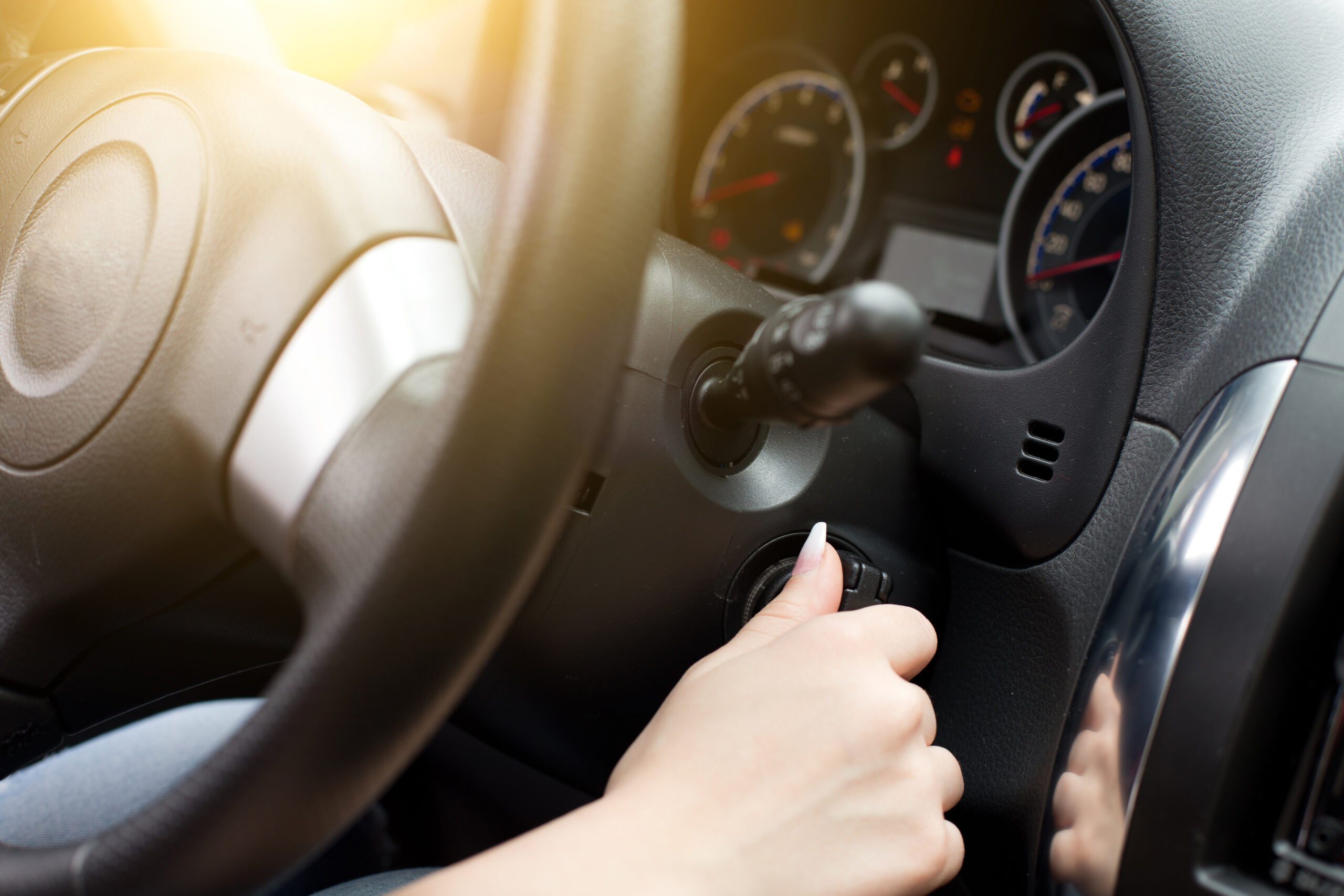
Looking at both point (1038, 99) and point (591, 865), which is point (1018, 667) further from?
point (1038, 99)

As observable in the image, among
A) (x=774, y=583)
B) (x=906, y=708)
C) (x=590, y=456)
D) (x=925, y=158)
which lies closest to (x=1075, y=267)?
(x=925, y=158)

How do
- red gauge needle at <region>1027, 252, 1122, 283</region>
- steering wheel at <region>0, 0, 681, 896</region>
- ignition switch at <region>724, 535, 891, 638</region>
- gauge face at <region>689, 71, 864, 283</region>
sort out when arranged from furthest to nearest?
gauge face at <region>689, 71, 864, 283</region> → red gauge needle at <region>1027, 252, 1122, 283</region> → ignition switch at <region>724, 535, 891, 638</region> → steering wheel at <region>0, 0, 681, 896</region>

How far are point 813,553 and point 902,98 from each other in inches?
31.4

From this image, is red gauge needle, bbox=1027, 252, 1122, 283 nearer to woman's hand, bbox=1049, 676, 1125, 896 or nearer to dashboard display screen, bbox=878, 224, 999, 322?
dashboard display screen, bbox=878, 224, 999, 322

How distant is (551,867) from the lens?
1.51ft

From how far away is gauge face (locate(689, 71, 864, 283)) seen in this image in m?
1.26

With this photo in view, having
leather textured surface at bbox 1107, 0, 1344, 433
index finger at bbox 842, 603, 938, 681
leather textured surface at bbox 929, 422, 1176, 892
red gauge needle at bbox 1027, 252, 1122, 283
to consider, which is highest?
leather textured surface at bbox 1107, 0, 1344, 433

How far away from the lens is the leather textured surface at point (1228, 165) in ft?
2.05

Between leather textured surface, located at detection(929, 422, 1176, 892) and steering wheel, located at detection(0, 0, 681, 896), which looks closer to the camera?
steering wheel, located at detection(0, 0, 681, 896)

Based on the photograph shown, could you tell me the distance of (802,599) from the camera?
0.60 metres

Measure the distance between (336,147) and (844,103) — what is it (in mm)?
857

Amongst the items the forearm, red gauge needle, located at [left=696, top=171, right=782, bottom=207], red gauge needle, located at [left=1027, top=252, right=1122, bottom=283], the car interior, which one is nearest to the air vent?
the car interior

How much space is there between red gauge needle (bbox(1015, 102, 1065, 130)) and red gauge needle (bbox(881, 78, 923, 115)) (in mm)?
138

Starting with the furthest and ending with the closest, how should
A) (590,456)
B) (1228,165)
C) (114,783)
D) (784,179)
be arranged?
(784,179) < (114,783) < (1228,165) < (590,456)
